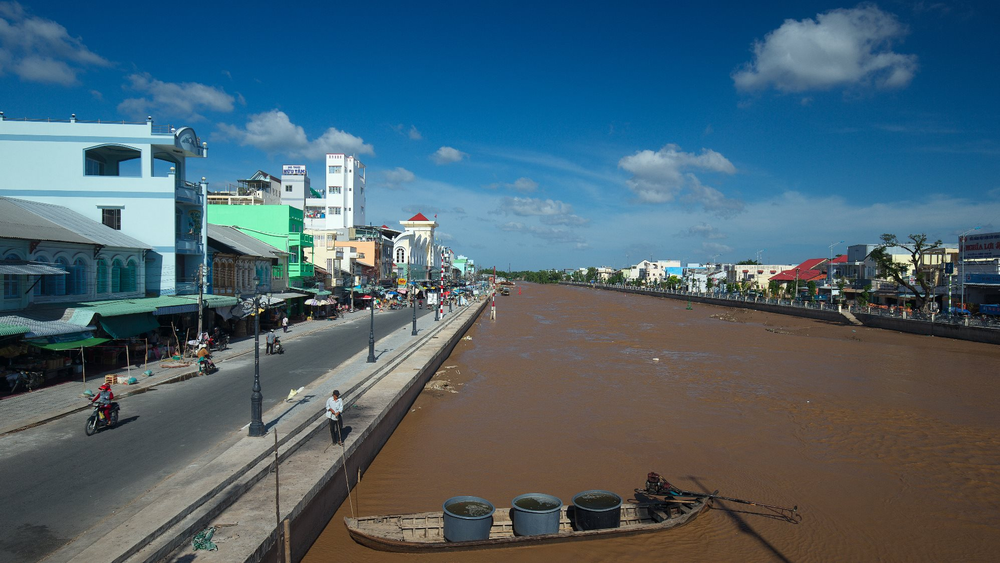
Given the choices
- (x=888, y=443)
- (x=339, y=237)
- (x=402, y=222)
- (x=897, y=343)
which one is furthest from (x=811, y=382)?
(x=402, y=222)

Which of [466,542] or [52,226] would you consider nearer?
[466,542]

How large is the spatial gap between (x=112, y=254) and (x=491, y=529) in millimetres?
21110

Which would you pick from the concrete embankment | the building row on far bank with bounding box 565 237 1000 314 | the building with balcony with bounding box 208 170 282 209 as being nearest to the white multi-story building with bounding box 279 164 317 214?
the building with balcony with bounding box 208 170 282 209

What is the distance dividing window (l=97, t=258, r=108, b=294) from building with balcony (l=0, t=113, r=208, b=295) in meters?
2.70

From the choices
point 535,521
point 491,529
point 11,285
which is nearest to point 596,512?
point 535,521

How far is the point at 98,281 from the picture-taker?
2158cm

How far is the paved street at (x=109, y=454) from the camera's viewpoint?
8.10m

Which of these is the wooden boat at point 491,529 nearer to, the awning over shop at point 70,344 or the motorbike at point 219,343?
the awning over shop at point 70,344

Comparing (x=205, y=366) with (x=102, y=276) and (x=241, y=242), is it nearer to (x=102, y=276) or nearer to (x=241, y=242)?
(x=102, y=276)

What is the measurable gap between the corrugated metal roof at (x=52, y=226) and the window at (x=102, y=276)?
82cm

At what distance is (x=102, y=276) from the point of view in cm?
2189

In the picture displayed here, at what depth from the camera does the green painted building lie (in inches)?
1586

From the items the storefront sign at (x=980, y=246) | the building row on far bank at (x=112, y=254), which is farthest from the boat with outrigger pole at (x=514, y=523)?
the storefront sign at (x=980, y=246)

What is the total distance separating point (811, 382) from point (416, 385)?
17.9 m
